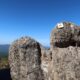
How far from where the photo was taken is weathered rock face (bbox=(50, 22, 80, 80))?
10.1 m

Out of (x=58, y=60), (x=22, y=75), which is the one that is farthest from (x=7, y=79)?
(x=58, y=60)

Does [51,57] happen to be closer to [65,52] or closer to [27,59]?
[65,52]

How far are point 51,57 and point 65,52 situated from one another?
1073mm

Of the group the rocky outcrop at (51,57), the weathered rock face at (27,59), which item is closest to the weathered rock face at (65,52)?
the rocky outcrop at (51,57)

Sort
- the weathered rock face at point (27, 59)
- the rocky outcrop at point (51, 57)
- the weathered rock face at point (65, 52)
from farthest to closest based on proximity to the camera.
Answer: the weathered rock face at point (27, 59), the rocky outcrop at point (51, 57), the weathered rock face at point (65, 52)

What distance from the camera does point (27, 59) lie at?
38.0 feet

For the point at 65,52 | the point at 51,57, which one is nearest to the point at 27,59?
the point at 51,57

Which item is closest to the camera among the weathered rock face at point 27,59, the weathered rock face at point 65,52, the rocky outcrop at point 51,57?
the weathered rock face at point 65,52

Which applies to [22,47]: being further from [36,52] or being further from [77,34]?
[77,34]

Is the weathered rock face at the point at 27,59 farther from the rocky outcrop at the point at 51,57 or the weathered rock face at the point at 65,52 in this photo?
the weathered rock face at the point at 65,52

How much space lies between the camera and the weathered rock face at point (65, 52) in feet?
33.1

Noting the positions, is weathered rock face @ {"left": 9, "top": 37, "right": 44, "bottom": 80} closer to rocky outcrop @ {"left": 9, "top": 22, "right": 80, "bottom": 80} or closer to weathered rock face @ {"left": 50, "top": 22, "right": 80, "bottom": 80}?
rocky outcrop @ {"left": 9, "top": 22, "right": 80, "bottom": 80}

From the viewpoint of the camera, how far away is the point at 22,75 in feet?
38.5

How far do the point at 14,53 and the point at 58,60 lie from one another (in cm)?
278
